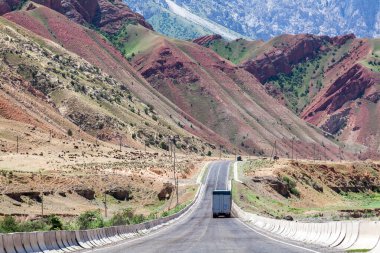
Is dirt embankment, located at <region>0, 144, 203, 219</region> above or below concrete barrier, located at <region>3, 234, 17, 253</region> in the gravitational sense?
below

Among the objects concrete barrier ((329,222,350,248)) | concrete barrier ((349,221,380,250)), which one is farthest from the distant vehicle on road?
concrete barrier ((349,221,380,250))

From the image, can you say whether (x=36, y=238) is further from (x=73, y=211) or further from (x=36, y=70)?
(x=36, y=70)

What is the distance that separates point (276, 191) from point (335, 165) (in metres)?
32.1

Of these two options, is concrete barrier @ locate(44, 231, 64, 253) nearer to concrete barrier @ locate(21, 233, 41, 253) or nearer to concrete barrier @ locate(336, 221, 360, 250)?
concrete barrier @ locate(21, 233, 41, 253)

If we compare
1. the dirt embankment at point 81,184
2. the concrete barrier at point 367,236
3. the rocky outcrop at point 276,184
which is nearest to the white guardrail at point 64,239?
the concrete barrier at point 367,236

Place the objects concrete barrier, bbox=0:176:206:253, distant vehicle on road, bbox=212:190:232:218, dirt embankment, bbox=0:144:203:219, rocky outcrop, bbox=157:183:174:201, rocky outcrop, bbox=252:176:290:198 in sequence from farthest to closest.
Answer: rocky outcrop, bbox=252:176:290:198
rocky outcrop, bbox=157:183:174:201
dirt embankment, bbox=0:144:203:219
distant vehicle on road, bbox=212:190:232:218
concrete barrier, bbox=0:176:206:253

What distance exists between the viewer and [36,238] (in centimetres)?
2425

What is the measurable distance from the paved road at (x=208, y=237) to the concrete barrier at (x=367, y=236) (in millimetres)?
2875

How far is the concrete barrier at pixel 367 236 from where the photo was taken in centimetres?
2292

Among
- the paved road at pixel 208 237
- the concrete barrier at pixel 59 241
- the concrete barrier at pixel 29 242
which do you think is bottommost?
the paved road at pixel 208 237

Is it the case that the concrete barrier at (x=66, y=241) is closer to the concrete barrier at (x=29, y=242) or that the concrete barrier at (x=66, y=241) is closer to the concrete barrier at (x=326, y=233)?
the concrete barrier at (x=29, y=242)

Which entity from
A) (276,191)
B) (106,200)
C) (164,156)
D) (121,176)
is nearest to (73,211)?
(106,200)

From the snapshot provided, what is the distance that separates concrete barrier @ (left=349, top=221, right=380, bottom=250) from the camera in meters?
22.9

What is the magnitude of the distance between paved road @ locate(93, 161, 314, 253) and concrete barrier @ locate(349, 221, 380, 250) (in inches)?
113
